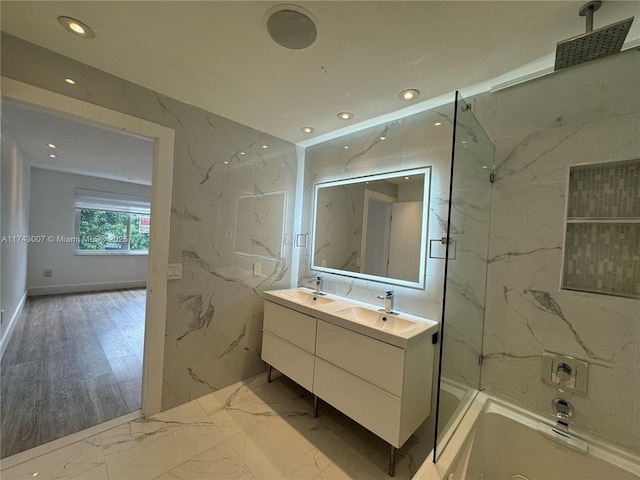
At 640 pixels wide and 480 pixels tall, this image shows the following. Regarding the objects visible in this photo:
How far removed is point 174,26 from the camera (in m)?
1.25

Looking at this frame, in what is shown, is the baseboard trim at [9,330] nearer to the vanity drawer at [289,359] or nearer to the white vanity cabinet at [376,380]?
the vanity drawer at [289,359]

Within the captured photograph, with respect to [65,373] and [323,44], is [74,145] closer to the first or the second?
[65,373]

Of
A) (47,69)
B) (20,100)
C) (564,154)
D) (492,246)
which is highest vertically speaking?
(47,69)

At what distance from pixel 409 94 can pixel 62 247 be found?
6.69 meters

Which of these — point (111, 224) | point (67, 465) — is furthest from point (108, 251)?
point (67, 465)

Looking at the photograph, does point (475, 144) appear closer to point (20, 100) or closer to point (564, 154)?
point (564, 154)

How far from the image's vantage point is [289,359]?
215cm

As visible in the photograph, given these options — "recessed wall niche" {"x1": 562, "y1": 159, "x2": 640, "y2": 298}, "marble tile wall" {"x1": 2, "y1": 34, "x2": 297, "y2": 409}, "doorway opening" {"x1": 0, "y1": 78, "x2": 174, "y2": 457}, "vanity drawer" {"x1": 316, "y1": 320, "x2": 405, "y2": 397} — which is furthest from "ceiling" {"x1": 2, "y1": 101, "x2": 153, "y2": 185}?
"recessed wall niche" {"x1": 562, "y1": 159, "x2": 640, "y2": 298}

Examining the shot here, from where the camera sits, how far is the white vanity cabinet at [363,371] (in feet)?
4.92

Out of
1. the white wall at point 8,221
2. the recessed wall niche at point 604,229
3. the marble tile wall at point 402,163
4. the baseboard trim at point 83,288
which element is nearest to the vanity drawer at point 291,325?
the marble tile wall at point 402,163

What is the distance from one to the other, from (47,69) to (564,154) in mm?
3052

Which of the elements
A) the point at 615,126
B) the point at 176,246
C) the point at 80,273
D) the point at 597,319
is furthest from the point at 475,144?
the point at 80,273

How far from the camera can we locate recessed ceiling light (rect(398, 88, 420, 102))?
5.53 feet

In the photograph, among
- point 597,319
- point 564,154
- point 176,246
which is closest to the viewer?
point 597,319
